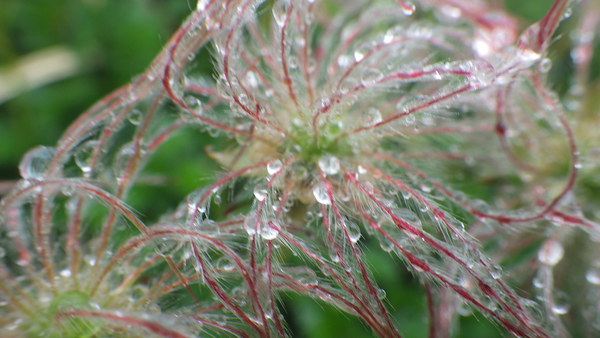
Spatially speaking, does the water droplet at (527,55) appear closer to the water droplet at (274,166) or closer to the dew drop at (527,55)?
the dew drop at (527,55)

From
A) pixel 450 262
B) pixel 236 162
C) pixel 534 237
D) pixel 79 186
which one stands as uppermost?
pixel 79 186

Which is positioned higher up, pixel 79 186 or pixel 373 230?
pixel 79 186

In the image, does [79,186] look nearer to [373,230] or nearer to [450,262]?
[373,230]

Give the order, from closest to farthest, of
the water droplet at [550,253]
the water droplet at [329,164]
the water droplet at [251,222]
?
the water droplet at [251,222] → the water droplet at [329,164] → the water droplet at [550,253]

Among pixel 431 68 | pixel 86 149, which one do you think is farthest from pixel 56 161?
pixel 431 68

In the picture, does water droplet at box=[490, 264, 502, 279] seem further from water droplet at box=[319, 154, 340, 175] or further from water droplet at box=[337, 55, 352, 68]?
water droplet at box=[337, 55, 352, 68]

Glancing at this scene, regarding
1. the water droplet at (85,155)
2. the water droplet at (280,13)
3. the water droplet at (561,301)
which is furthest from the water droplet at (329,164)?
the water droplet at (561,301)

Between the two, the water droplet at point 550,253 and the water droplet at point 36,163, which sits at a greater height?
the water droplet at point 36,163

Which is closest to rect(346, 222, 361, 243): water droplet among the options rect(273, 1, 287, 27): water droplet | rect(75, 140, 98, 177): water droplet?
rect(273, 1, 287, 27): water droplet
